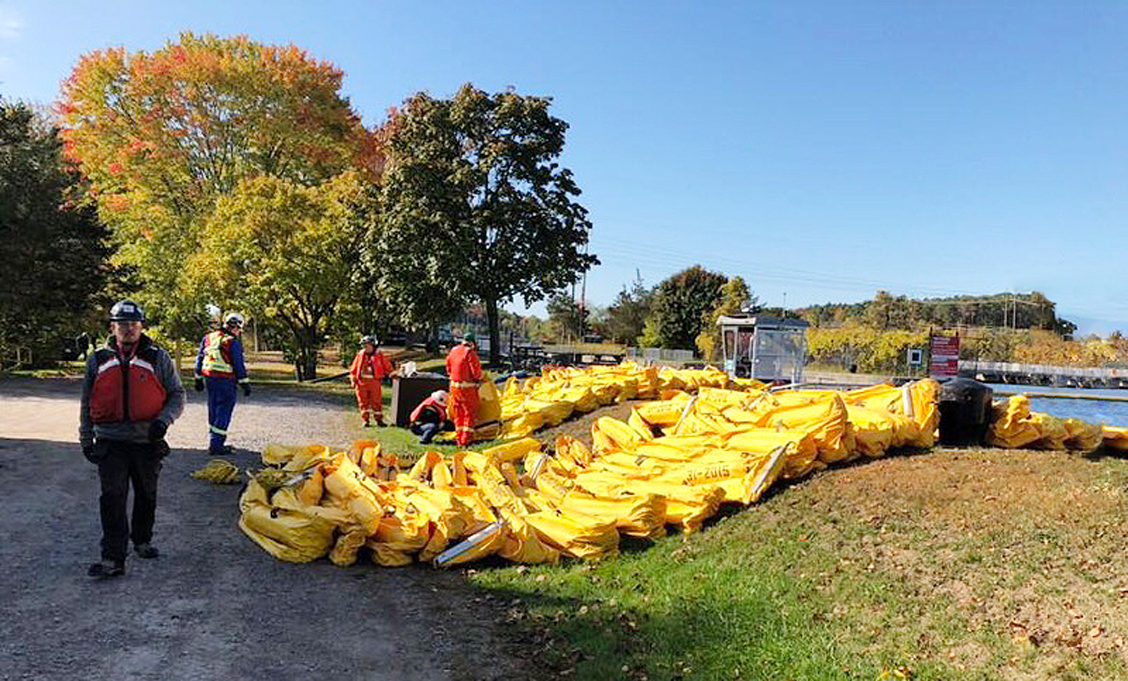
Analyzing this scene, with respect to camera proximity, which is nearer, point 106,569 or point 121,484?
point 106,569

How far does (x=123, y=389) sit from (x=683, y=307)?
4730 cm

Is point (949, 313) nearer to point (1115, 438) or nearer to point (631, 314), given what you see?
point (631, 314)

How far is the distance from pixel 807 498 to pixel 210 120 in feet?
90.8

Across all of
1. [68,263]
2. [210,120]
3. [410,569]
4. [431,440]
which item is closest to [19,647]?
[410,569]

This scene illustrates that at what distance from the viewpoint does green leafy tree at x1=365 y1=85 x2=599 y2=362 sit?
88.8ft

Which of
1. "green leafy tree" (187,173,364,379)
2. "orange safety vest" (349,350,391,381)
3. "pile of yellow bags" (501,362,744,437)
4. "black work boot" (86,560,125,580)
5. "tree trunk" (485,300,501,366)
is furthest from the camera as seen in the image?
"tree trunk" (485,300,501,366)

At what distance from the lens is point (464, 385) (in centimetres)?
1128

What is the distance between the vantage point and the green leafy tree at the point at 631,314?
193 ft

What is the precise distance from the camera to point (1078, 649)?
3598 millimetres

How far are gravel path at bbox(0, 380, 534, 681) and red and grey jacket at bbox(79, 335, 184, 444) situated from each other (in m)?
0.98

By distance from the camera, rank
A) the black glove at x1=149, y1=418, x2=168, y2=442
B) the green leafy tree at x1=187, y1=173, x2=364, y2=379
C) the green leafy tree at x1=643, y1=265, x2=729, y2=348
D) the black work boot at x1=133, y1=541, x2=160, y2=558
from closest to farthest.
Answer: the black glove at x1=149, y1=418, x2=168, y2=442
the black work boot at x1=133, y1=541, x2=160, y2=558
the green leafy tree at x1=187, y1=173, x2=364, y2=379
the green leafy tree at x1=643, y1=265, x2=729, y2=348

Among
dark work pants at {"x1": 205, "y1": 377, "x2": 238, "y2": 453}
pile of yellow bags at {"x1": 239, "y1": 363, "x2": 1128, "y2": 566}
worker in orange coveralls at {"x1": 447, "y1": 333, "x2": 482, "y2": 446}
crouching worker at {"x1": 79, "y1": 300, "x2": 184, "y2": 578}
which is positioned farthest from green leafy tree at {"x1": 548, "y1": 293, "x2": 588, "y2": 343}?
crouching worker at {"x1": 79, "y1": 300, "x2": 184, "y2": 578}

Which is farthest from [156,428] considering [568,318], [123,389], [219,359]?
[568,318]

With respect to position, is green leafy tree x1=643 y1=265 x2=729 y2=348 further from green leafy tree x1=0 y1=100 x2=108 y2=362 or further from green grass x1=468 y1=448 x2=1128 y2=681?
green grass x1=468 y1=448 x2=1128 y2=681
